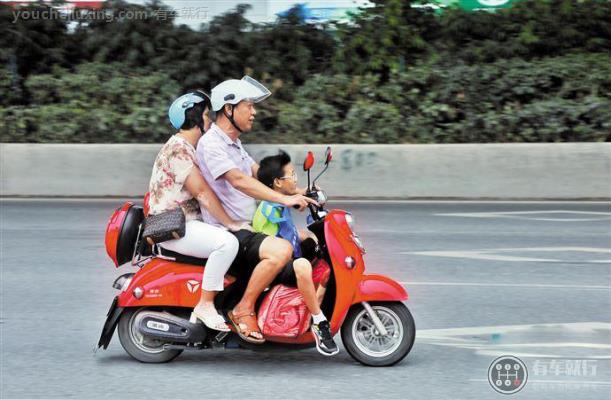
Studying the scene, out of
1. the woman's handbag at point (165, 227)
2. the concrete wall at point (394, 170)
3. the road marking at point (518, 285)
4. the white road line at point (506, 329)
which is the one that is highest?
the woman's handbag at point (165, 227)

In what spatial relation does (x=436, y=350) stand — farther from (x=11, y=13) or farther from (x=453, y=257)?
(x=11, y=13)

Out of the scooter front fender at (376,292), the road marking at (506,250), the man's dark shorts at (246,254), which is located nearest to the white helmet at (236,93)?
the man's dark shorts at (246,254)

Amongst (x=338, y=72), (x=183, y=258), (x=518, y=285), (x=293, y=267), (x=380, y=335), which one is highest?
(x=293, y=267)

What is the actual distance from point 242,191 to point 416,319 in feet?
6.89

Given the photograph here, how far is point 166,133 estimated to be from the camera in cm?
1616

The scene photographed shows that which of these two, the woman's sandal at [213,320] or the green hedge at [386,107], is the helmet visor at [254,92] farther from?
the green hedge at [386,107]

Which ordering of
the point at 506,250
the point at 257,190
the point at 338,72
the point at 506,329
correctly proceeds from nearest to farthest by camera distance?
1. the point at 257,190
2. the point at 506,329
3. the point at 506,250
4. the point at 338,72

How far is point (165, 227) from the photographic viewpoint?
608cm

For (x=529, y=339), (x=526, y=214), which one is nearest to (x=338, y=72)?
(x=526, y=214)

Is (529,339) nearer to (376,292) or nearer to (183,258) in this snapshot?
(376,292)

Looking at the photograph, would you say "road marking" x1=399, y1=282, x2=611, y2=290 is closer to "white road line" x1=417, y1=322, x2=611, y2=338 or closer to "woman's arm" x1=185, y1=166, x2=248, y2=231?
"white road line" x1=417, y1=322, x2=611, y2=338

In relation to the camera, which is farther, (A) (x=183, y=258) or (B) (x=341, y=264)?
(A) (x=183, y=258)

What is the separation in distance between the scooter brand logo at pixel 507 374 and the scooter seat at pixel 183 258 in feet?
5.96

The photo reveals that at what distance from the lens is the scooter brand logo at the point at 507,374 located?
5.88m
